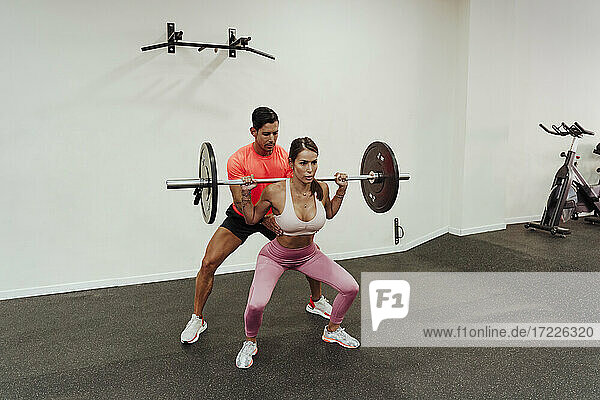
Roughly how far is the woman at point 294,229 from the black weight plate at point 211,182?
14 centimetres

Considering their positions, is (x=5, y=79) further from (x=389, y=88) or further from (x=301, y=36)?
(x=389, y=88)

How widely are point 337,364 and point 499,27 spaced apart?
385 centimetres

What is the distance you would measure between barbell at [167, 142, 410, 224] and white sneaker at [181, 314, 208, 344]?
562mm

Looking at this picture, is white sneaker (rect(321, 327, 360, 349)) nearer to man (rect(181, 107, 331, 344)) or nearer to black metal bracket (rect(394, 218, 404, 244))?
man (rect(181, 107, 331, 344))

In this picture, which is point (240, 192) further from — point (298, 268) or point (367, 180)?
point (367, 180)

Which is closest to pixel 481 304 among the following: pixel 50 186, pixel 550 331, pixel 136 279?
pixel 550 331

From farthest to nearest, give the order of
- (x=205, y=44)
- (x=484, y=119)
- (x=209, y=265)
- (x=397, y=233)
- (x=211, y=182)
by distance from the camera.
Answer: (x=484, y=119) → (x=397, y=233) → (x=205, y=44) → (x=209, y=265) → (x=211, y=182)

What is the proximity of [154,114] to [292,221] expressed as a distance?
5.25 ft

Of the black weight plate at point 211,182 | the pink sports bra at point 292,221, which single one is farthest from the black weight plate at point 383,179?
the black weight plate at point 211,182

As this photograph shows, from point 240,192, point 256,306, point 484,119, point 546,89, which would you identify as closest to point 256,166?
point 240,192

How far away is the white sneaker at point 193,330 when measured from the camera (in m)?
2.45

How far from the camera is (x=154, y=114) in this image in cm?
333

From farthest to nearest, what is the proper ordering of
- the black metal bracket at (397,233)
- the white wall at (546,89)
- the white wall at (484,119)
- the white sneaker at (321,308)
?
1. the white wall at (546,89)
2. the white wall at (484,119)
3. the black metal bracket at (397,233)
4. the white sneaker at (321,308)

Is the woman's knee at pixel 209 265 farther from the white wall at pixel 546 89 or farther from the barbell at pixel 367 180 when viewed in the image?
the white wall at pixel 546 89
